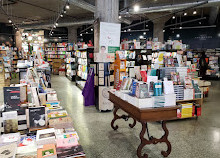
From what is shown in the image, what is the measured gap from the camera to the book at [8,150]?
1.63 meters

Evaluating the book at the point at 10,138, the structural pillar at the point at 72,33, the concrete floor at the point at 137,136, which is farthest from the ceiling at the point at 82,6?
the book at the point at 10,138

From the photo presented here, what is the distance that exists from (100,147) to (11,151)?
1.93 meters

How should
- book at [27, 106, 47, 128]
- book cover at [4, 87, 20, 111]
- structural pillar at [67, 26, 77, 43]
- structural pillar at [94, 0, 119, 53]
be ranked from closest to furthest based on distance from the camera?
book at [27, 106, 47, 128], book cover at [4, 87, 20, 111], structural pillar at [94, 0, 119, 53], structural pillar at [67, 26, 77, 43]

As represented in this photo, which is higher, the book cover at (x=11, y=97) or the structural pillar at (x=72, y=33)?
the structural pillar at (x=72, y=33)

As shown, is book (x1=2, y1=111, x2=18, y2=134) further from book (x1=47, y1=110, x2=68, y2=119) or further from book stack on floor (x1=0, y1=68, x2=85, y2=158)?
book (x1=47, y1=110, x2=68, y2=119)

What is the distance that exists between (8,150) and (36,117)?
654 mm

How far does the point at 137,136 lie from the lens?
382 cm

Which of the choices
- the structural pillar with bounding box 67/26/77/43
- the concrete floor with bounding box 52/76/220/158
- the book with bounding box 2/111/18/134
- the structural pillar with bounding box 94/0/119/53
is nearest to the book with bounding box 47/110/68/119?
the book with bounding box 2/111/18/134

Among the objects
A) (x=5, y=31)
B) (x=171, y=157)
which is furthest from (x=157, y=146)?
(x=5, y=31)

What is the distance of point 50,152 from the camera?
5.54ft

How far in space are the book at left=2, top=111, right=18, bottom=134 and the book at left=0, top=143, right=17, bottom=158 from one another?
0.45m

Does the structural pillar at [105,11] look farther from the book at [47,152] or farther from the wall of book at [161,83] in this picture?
the book at [47,152]

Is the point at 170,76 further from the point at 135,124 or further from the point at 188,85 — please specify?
the point at 135,124

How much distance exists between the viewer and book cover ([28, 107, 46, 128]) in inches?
91.5
